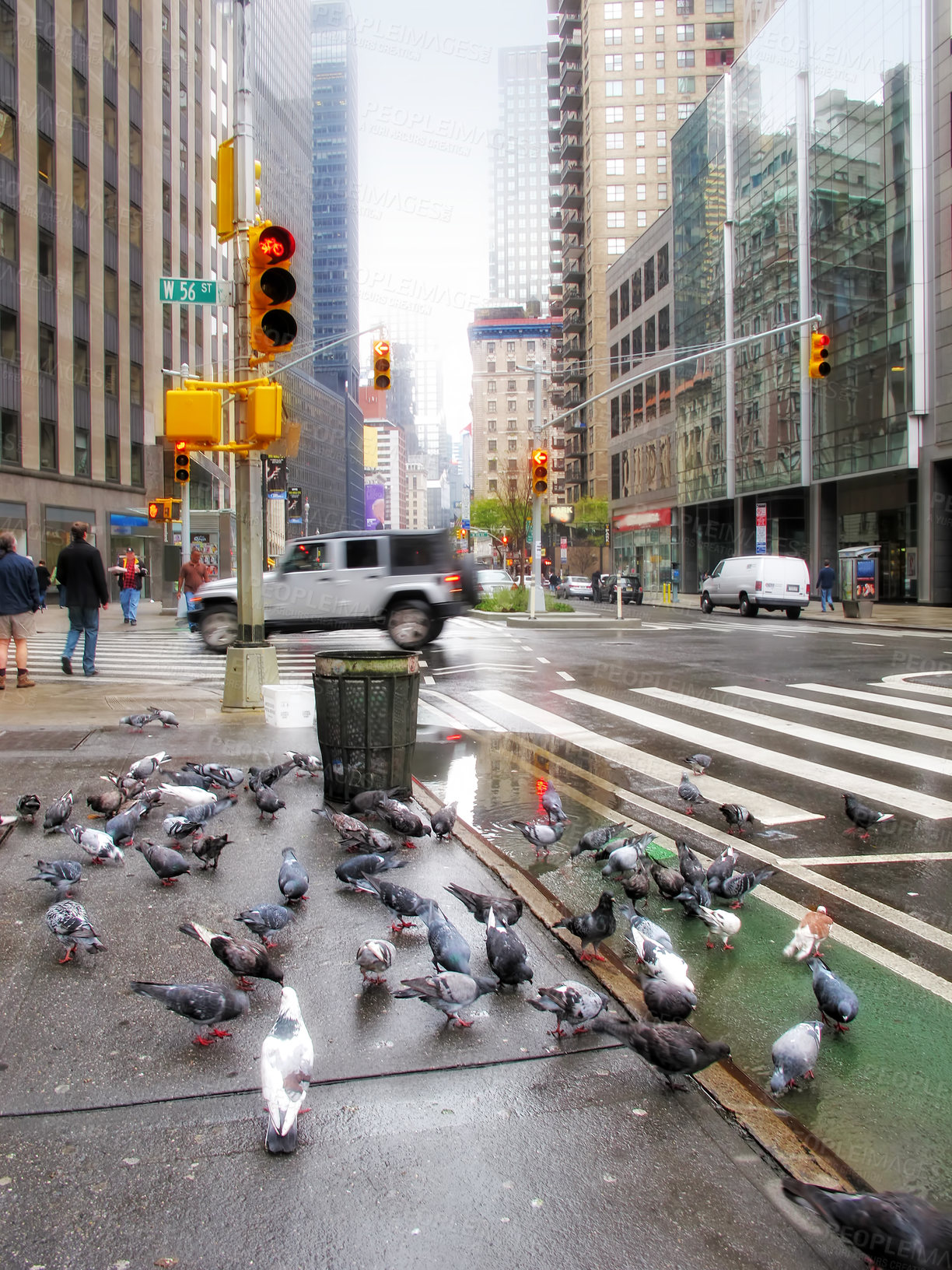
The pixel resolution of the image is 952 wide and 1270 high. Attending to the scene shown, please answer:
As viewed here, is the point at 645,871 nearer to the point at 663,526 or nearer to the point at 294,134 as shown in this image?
the point at 663,526

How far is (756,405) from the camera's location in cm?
4659

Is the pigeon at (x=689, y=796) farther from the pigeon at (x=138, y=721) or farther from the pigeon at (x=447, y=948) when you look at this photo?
the pigeon at (x=138, y=721)

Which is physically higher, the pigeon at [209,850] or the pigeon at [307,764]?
the pigeon at [307,764]

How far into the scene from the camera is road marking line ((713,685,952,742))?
9.83 metres

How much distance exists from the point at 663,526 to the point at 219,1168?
201 feet

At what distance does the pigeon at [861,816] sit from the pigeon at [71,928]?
444 centimetres

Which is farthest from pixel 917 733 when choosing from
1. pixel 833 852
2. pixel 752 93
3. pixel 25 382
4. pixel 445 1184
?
pixel 752 93

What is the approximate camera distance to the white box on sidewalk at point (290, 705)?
9.64 metres

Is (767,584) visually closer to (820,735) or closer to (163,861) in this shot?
(820,735)

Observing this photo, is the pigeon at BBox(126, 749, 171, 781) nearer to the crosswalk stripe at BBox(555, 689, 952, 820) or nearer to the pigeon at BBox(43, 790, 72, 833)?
the pigeon at BBox(43, 790, 72, 833)

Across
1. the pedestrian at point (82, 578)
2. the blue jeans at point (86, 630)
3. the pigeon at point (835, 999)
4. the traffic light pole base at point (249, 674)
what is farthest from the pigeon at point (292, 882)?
the blue jeans at point (86, 630)

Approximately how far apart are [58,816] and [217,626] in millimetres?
12802

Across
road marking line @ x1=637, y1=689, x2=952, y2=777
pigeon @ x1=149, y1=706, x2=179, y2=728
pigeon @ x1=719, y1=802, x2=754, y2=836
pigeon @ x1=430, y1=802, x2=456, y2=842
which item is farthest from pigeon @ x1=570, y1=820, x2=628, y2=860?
pigeon @ x1=149, y1=706, x2=179, y2=728

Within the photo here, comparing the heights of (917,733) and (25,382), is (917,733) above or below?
below
